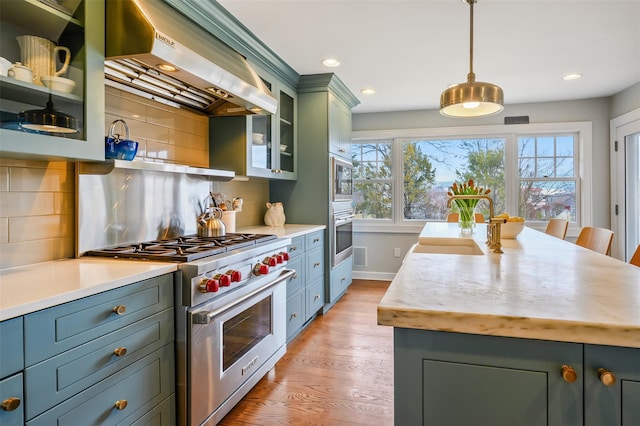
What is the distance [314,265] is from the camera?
3441mm

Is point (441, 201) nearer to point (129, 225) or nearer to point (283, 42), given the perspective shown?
point (283, 42)

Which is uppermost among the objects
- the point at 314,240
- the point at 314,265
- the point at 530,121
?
the point at 530,121

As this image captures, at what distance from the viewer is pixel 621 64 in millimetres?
3365

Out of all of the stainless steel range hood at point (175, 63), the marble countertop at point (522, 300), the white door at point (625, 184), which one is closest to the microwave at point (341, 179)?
the stainless steel range hood at point (175, 63)

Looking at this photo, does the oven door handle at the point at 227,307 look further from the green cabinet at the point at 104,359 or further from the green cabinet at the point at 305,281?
the green cabinet at the point at 305,281

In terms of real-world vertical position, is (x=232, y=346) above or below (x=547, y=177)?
below

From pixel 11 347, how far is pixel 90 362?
287mm

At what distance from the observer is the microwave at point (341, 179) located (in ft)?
12.7

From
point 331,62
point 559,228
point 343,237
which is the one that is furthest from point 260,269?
point 559,228

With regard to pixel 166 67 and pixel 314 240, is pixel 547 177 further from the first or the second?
pixel 166 67

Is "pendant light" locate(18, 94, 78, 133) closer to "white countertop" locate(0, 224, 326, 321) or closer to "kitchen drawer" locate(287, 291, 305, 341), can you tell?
"white countertop" locate(0, 224, 326, 321)

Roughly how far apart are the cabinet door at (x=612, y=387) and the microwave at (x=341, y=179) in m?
3.10

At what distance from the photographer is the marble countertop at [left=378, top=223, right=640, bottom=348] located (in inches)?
31.3

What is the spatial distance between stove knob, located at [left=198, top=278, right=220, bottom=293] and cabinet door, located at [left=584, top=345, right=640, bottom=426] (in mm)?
1371
